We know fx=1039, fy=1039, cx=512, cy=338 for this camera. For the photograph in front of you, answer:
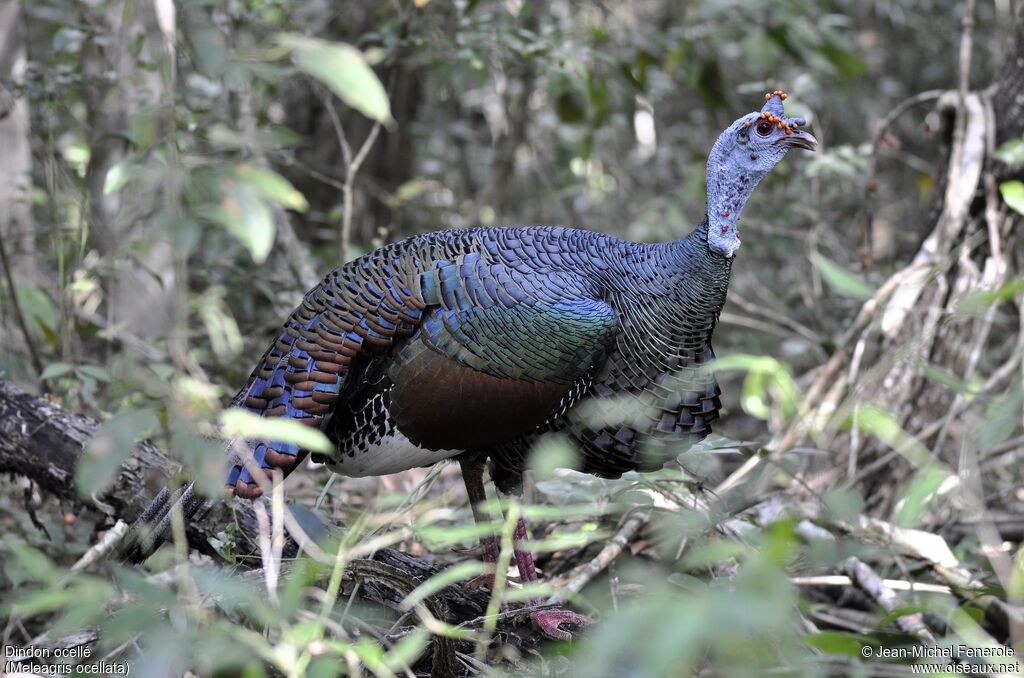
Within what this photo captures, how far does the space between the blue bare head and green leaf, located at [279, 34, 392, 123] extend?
6.45ft

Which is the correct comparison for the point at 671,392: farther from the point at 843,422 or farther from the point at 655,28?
the point at 655,28

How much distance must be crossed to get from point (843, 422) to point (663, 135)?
20.5ft

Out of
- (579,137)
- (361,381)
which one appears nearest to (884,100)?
(579,137)

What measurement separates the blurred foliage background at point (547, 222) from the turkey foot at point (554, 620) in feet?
0.36

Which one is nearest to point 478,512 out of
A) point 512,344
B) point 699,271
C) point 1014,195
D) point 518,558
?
point 518,558

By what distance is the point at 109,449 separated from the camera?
1.72 m

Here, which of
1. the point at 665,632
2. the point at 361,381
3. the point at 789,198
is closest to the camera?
the point at 665,632

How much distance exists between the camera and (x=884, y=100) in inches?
337

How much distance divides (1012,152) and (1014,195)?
212 millimetres

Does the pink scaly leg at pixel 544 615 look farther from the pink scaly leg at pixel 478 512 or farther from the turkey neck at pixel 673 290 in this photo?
the turkey neck at pixel 673 290

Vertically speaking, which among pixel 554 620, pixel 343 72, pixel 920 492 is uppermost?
pixel 343 72

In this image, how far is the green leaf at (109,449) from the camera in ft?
5.48

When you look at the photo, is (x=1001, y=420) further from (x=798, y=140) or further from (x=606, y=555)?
(x=606, y=555)

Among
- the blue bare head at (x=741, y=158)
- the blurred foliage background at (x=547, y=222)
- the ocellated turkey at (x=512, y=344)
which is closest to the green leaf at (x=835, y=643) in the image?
the blurred foliage background at (x=547, y=222)
